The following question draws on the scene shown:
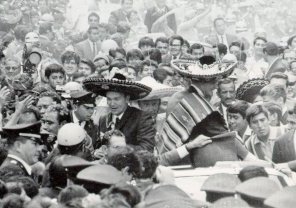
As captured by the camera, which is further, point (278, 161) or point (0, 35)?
point (0, 35)

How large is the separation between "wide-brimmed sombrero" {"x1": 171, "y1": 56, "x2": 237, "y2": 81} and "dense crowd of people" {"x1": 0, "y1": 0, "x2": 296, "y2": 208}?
0.02 metres

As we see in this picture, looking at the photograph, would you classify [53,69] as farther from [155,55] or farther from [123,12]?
[123,12]

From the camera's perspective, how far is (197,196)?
5172 millimetres

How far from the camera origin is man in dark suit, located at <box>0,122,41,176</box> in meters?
5.93

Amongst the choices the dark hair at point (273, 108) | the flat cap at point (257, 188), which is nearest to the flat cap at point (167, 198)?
the flat cap at point (257, 188)

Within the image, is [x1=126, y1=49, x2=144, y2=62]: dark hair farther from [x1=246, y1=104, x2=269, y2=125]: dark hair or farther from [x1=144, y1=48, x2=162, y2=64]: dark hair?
[x1=246, y1=104, x2=269, y2=125]: dark hair

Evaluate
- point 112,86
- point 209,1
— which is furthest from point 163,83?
point 209,1

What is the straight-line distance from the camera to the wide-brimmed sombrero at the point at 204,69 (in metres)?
6.54

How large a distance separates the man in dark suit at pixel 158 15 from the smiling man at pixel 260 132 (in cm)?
568

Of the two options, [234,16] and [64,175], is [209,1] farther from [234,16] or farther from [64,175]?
[64,175]

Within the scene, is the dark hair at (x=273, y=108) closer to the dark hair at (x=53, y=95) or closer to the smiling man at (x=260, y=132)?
the smiling man at (x=260, y=132)

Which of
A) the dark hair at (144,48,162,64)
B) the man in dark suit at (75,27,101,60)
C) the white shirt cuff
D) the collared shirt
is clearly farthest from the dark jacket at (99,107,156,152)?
the man in dark suit at (75,27,101,60)

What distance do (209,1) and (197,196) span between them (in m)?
8.99

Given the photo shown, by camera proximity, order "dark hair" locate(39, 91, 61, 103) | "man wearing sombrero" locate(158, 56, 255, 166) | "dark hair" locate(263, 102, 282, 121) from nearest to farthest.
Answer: "man wearing sombrero" locate(158, 56, 255, 166) → "dark hair" locate(263, 102, 282, 121) → "dark hair" locate(39, 91, 61, 103)
